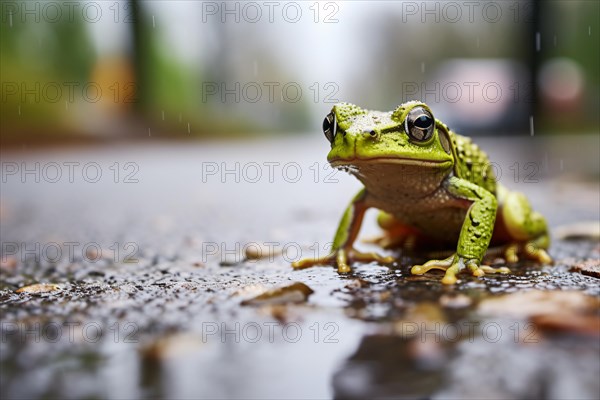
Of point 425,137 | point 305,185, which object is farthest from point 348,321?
point 305,185

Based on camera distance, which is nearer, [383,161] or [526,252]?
[383,161]

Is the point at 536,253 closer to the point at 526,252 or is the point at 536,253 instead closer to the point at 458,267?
the point at 526,252

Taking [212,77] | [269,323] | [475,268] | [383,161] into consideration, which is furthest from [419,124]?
[212,77]

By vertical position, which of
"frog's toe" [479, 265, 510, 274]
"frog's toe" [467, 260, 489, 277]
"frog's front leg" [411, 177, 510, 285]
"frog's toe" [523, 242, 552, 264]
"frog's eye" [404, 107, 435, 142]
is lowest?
"frog's toe" [523, 242, 552, 264]

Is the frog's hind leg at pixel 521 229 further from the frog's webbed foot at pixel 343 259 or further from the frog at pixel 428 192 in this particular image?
the frog's webbed foot at pixel 343 259

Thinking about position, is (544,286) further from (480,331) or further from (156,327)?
(156,327)

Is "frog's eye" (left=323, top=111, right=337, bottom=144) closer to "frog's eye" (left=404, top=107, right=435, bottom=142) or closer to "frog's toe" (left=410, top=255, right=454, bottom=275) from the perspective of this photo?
"frog's eye" (left=404, top=107, right=435, bottom=142)

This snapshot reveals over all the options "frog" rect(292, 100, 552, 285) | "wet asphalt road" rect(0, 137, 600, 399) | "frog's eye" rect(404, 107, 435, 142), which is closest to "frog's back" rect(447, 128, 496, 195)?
"frog" rect(292, 100, 552, 285)

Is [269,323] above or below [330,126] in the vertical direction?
below
